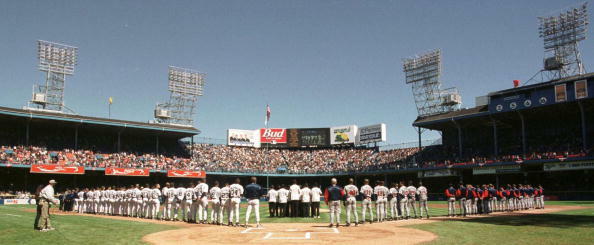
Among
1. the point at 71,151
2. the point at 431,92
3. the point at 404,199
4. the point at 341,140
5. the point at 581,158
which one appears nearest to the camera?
the point at 404,199

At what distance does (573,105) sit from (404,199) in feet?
107

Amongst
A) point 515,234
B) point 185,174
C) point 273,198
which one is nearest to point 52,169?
point 185,174

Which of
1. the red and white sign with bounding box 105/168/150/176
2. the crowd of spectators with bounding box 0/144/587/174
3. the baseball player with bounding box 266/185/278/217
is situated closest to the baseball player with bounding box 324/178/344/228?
the baseball player with bounding box 266/185/278/217

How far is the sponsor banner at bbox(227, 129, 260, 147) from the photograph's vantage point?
7262 cm

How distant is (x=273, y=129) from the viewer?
75.8 m

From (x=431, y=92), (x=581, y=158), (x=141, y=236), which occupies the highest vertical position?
(x=431, y=92)

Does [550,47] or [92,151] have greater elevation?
[550,47]

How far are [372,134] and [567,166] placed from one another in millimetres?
31956

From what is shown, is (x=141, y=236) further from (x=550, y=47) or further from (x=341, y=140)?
(x=341, y=140)

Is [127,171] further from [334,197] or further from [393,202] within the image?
[334,197]

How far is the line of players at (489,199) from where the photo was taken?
24328 mm

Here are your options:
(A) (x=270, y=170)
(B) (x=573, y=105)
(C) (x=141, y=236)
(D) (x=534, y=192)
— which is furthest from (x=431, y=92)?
(C) (x=141, y=236)

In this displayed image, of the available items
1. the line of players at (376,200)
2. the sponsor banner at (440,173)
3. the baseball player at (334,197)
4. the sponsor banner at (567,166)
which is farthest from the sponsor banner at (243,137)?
the baseball player at (334,197)

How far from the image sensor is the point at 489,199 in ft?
88.2
